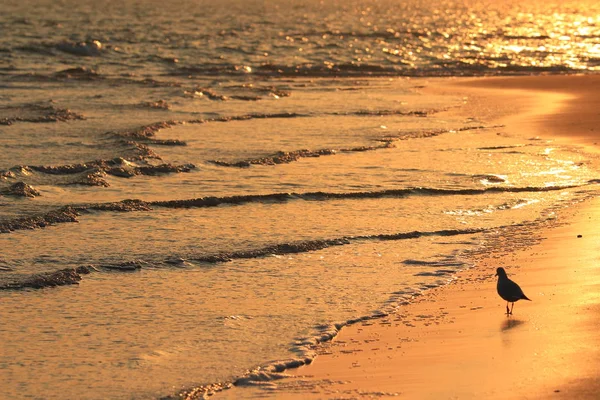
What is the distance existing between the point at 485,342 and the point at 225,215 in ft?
17.7

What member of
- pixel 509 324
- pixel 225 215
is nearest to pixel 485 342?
pixel 509 324

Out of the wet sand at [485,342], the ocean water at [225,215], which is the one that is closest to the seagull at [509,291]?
the wet sand at [485,342]

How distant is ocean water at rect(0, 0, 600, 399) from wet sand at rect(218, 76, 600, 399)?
10.9 inches

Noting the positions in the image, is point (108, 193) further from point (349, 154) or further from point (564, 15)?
point (564, 15)

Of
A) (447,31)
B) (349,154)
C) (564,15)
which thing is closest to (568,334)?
(349,154)

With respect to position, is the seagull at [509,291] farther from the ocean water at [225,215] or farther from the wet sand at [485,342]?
the ocean water at [225,215]

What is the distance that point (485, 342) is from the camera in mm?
7406

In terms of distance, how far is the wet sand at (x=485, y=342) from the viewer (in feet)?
21.5

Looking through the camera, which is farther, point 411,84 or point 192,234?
point 411,84

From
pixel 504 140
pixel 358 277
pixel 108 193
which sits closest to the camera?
pixel 358 277

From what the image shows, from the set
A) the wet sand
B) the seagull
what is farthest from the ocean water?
the seagull

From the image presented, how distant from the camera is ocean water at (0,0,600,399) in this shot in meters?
7.68

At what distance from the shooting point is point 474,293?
29.0 feet

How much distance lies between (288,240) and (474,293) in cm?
266
